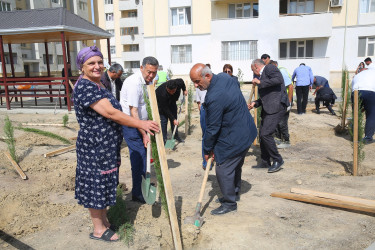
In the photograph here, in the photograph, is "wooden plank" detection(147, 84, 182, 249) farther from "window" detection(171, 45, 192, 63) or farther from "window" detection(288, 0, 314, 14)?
"window" detection(288, 0, 314, 14)

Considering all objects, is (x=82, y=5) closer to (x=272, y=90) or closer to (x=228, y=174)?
(x=272, y=90)

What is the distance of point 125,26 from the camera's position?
37.3 meters

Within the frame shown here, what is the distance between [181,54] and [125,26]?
56.8ft

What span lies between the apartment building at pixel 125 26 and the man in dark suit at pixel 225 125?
105 feet

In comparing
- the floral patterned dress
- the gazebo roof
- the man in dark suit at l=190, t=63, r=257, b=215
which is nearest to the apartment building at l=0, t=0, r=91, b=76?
the gazebo roof

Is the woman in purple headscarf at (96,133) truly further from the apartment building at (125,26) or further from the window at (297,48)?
the apartment building at (125,26)

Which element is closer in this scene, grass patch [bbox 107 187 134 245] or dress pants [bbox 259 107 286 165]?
grass patch [bbox 107 187 134 245]

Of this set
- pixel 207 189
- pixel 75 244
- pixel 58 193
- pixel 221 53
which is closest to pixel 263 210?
pixel 207 189

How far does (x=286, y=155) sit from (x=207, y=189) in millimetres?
2366

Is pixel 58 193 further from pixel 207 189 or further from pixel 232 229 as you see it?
pixel 232 229

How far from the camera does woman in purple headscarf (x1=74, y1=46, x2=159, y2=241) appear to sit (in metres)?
2.51

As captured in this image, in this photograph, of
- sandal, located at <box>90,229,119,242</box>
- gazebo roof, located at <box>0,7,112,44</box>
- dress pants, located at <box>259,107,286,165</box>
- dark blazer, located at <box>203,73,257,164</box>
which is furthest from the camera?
gazebo roof, located at <box>0,7,112,44</box>

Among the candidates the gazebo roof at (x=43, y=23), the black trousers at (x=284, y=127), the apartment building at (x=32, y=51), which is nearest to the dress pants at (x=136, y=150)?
the black trousers at (x=284, y=127)

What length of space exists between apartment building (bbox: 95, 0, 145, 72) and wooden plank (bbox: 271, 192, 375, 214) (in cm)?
3198
